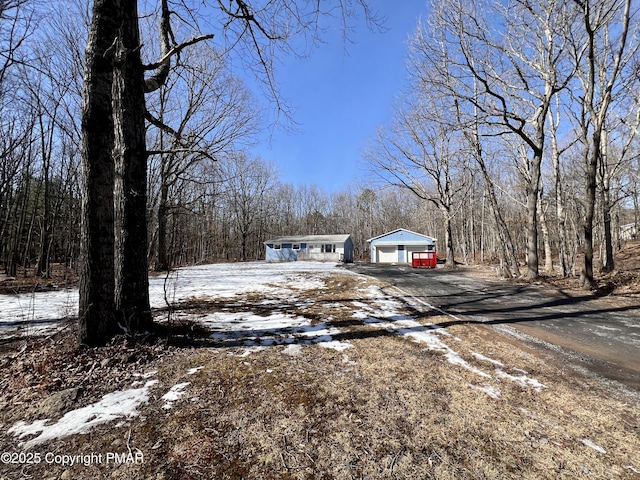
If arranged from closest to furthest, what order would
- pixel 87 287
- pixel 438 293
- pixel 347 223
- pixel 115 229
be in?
pixel 87 287, pixel 115 229, pixel 438 293, pixel 347 223

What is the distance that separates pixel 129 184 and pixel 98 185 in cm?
34

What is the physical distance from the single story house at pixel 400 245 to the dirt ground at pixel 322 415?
98.7ft

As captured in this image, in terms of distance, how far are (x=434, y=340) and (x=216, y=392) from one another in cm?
319

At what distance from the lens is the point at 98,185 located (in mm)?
3408

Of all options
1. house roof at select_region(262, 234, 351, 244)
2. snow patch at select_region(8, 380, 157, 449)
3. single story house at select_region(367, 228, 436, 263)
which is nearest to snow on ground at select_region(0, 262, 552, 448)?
snow patch at select_region(8, 380, 157, 449)

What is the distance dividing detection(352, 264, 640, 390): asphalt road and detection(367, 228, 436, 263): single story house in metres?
23.8

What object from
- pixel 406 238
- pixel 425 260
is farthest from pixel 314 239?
pixel 425 260

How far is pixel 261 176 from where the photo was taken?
35812mm

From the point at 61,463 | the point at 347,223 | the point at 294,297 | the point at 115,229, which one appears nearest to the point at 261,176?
Answer: the point at 347,223

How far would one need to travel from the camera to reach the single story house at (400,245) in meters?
32.6

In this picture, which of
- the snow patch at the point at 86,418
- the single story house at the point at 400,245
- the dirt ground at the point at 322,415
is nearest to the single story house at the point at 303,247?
the single story house at the point at 400,245

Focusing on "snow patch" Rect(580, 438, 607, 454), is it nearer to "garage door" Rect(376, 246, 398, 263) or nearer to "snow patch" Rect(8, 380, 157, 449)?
"snow patch" Rect(8, 380, 157, 449)

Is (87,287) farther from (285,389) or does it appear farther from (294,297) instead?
(294,297)

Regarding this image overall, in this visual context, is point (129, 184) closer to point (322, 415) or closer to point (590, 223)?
point (322, 415)
